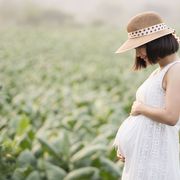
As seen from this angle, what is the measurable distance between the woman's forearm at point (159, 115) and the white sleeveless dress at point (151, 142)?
0.05 m

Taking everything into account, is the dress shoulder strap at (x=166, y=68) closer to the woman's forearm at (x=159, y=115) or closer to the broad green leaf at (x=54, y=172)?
the woman's forearm at (x=159, y=115)

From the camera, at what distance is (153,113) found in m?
3.26

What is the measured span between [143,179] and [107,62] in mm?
12398

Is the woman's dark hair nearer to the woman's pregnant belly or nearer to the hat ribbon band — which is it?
the hat ribbon band

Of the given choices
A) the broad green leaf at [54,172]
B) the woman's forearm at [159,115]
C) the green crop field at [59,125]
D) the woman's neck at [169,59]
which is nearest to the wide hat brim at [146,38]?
the woman's neck at [169,59]

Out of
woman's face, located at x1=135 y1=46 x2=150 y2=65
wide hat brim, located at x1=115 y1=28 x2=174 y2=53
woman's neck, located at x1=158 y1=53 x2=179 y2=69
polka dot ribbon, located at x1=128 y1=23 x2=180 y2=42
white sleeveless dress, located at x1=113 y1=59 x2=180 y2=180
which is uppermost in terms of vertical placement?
polka dot ribbon, located at x1=128 y1=23 x2=180 y2=42

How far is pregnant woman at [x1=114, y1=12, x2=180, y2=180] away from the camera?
3.27 meters

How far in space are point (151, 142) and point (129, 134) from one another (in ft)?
0.37

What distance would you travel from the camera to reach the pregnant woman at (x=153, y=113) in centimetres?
327

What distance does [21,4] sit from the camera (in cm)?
6944

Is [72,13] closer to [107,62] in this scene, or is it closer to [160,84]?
[107,62]

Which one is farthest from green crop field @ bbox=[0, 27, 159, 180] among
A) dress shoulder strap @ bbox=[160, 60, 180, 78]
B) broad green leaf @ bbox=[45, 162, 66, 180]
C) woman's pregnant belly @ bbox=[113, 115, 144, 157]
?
dress shoulder strap @ bbox=[160, 60, 180, 78]

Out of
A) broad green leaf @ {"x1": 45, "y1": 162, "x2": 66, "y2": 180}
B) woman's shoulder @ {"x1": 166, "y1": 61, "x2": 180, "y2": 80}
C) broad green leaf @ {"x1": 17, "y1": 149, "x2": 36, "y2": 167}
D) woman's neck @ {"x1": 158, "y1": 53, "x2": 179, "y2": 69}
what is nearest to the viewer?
woman's shoulder @ {"x1": 166, "y1": 61, "x2": 180, "y2": 80}

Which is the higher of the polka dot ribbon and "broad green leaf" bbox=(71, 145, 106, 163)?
the polka dot ribbon
